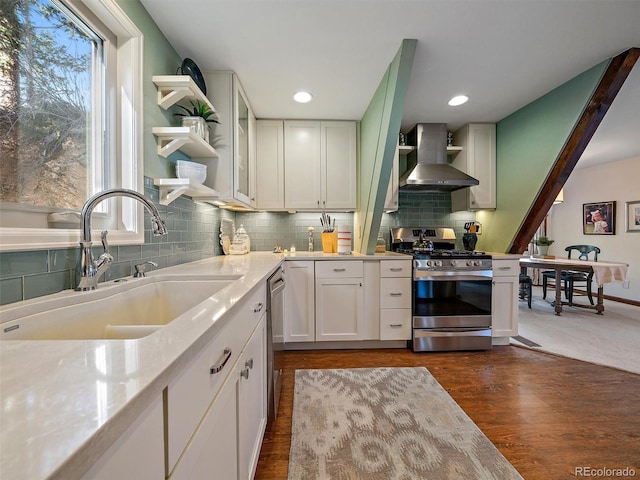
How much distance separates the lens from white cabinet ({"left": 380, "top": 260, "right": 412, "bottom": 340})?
8.21ft

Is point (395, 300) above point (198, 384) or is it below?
below

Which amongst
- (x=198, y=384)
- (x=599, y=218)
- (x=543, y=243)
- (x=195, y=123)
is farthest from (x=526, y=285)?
(x=198, y=384)

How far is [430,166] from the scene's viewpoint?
292 cm

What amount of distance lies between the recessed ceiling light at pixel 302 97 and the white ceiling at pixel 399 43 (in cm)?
6

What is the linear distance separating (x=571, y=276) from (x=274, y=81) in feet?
15.4

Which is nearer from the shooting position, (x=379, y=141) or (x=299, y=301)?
(x=379, y=141)

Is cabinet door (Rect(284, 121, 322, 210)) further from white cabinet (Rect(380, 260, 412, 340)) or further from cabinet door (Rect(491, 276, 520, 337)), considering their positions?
cabinet door (Rect(491, 276, 520, 337))

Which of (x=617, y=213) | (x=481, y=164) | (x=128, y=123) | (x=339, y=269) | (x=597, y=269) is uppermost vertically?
(x=481, y=164)

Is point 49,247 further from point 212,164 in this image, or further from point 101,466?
point 212,164

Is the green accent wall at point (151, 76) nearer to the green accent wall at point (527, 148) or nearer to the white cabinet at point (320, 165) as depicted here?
the white cabinet at point (320, 165)

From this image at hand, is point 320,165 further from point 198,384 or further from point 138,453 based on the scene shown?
point 138,453

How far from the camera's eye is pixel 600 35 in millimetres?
1756

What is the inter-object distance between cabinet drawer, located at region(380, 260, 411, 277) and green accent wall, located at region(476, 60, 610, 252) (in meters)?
1.25

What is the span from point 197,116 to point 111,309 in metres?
1.31
